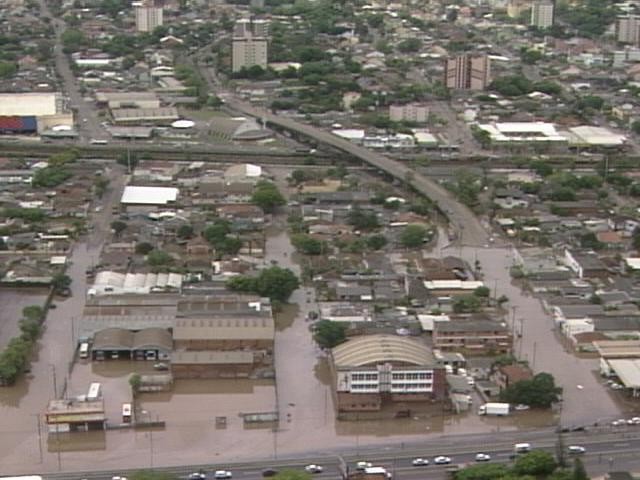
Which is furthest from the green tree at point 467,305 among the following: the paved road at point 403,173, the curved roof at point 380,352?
the paved road at point 403,173

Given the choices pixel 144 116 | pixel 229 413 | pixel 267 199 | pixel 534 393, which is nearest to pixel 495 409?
pixel 534 393

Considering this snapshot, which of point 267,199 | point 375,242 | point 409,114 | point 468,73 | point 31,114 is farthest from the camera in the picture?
point 468,73

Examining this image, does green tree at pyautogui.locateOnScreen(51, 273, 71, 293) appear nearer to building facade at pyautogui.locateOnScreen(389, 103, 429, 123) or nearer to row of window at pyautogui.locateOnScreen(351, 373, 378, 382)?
row of window at pyautogui.locateOnScreen(351, 373, 378, 382)

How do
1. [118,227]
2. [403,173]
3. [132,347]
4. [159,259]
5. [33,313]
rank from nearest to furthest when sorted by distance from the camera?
[132,347] → [33,313] → [159,259] → [118,227] → [403,173]

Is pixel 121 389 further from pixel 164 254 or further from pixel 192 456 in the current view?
pixel 164 254

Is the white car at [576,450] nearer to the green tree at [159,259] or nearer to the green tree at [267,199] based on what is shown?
the green tree at [159,259]

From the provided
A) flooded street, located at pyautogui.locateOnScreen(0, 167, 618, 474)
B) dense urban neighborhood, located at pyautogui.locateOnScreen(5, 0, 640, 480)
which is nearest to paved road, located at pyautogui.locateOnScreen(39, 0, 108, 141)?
dense urban neighborhood, located at pyautogui.locateOnScreen(5, 0, 640, 480)

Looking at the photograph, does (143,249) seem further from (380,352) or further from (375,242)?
(380,352)
